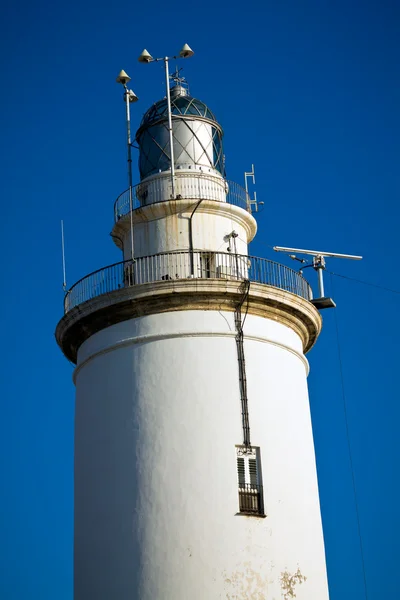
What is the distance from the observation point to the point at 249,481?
25250 mm

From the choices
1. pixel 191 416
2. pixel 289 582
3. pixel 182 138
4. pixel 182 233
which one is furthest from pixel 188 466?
pixel 182 138

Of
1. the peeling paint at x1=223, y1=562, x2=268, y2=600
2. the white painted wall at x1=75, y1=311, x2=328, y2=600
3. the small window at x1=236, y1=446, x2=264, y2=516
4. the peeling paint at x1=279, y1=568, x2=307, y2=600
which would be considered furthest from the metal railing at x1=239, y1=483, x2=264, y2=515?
the peeling paint at x1=279, y1=568, x2=307, y2=600

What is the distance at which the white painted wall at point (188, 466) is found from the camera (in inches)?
961

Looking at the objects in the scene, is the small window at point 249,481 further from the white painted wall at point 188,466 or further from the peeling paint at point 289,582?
the peeling paint at point 289,582

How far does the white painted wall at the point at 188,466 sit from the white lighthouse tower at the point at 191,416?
3cm

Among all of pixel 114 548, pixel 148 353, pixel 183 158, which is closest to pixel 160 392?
pixel 148 353

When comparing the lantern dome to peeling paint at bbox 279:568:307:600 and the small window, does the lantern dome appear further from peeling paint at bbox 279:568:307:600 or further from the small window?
peeling paint at bbox 279:568:307:600

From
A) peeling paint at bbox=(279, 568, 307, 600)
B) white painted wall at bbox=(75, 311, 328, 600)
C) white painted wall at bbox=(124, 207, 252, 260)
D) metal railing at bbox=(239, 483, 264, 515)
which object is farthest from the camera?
white painted wall at bbox=(124, 207, 252, 260)

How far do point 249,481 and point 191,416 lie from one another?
1849mm

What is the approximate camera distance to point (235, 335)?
26391 mm

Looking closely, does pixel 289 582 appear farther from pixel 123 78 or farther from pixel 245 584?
pixel 123 78

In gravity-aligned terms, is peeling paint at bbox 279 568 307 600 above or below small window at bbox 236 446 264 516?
below

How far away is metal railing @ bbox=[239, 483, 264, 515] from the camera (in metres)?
24.9

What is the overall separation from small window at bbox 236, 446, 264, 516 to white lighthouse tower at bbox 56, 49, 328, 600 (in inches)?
1.1
